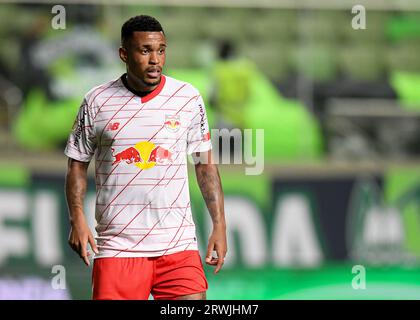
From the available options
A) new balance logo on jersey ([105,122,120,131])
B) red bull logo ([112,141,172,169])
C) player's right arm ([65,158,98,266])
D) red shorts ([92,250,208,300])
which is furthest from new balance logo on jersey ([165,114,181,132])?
red shorts ([92,250,208,300])

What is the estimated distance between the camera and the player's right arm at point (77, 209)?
515 centimetres

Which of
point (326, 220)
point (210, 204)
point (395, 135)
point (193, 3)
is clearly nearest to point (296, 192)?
point (326, 220)

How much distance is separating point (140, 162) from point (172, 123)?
0.79 ft

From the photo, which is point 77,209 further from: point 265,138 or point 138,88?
point 265,138

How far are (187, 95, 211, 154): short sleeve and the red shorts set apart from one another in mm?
508

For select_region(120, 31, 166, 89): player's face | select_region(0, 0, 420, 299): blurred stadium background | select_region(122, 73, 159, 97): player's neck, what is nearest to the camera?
select_region(120, 31, 166, 89): player's face

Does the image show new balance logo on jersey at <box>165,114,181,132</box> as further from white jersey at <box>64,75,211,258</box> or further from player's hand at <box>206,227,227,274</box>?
player's hand at <box>206,227,227,274</box>

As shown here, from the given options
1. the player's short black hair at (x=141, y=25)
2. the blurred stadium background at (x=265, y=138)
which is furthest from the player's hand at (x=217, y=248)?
the blurred stadium background at (x=265, y=138)

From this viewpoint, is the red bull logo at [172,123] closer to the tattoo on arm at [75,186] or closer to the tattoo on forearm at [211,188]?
the tattoo on forearm at [211,188]

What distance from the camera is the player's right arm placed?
203 inches

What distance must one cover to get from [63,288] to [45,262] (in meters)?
0.28

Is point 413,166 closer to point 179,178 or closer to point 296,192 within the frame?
point 296,192
